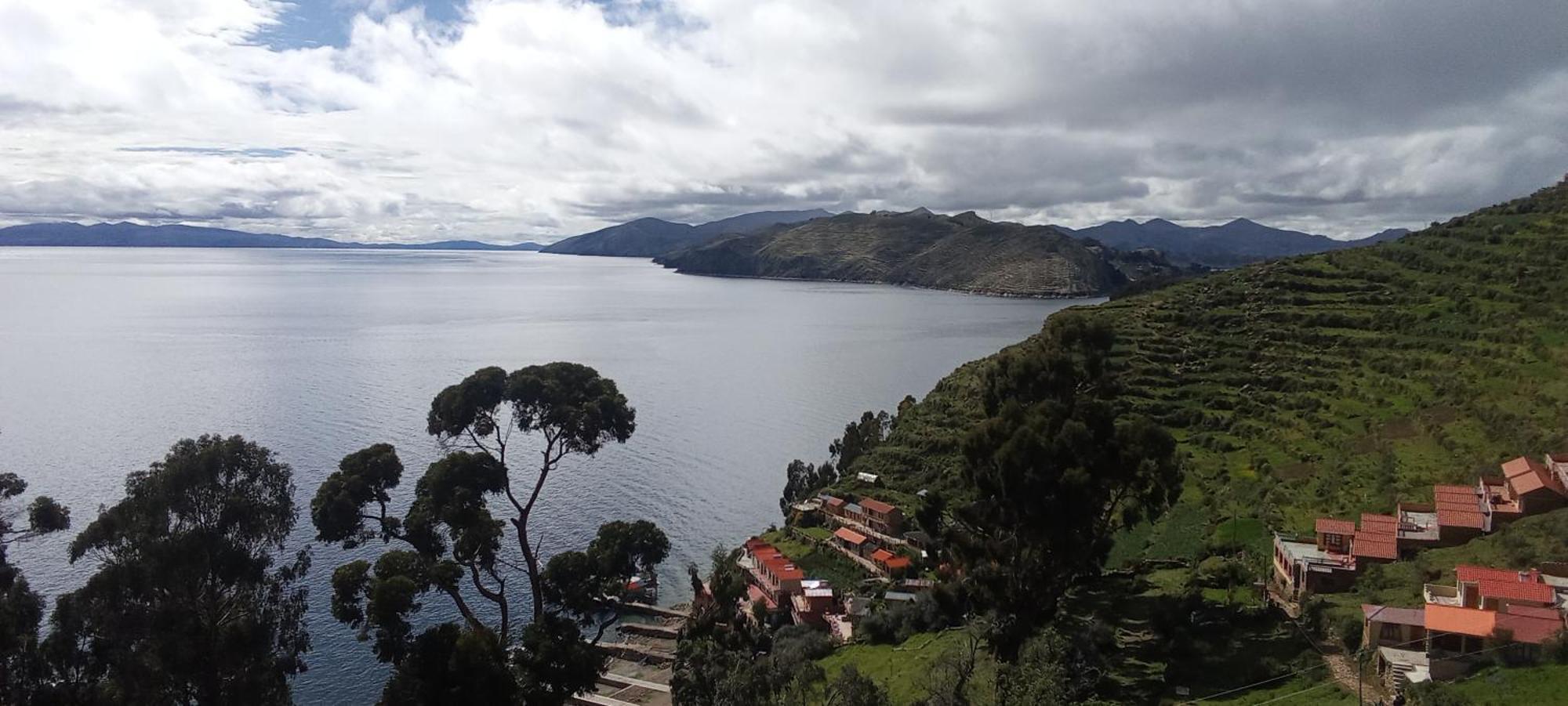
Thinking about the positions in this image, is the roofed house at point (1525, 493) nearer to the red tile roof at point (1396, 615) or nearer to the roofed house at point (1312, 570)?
the roofed house at point (1312, 570)

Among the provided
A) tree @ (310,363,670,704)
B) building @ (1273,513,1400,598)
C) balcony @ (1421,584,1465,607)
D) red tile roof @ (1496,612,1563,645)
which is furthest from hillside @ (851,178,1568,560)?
tree @ (310,363,670,704)

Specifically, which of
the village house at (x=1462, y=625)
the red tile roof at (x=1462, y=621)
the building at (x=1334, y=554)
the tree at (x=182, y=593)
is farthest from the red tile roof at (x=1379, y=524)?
the tree at (x=182, y=593)

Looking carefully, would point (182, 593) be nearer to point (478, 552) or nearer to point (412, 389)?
point (478, 552)

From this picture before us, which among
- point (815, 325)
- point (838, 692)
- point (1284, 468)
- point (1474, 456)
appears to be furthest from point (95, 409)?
point (815, 325)

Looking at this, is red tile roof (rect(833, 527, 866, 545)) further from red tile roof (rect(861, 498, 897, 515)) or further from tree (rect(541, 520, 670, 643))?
tree (rect(541, 520, 670, 643))

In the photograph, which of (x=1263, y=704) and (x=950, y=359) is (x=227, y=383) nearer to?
(x=950, y=359)

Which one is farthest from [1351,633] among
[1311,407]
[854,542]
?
[1311,407]
